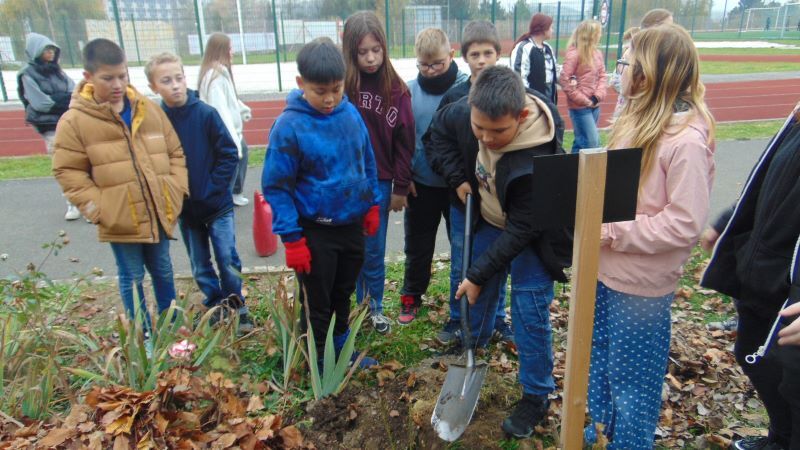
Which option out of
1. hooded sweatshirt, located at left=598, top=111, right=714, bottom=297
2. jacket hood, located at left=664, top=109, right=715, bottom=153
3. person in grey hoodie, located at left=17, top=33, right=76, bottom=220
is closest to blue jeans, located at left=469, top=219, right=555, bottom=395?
hooded sweatshirt, located at left=598, top=111, right=714, bottom=297

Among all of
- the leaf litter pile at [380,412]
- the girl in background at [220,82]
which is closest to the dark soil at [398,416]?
the leaf litter pile at [380,412]

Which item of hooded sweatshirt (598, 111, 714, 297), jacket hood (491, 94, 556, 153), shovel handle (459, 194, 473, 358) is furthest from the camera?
shovel handle (459, 194, 473, 358)

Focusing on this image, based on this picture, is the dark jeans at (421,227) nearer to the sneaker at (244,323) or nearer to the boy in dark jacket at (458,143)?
the boy in dark jacket at (458,143)

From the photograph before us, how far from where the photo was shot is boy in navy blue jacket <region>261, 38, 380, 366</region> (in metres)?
2.68

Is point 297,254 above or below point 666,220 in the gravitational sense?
below

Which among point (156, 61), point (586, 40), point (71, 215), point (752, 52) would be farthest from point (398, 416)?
point (752, 52)

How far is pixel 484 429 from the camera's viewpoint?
2.72 meters

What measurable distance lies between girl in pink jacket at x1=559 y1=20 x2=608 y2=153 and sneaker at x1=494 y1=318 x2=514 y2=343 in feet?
14.7

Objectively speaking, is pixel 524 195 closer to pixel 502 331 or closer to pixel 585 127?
pixel 502 331

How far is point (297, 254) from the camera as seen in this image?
8.93 ft

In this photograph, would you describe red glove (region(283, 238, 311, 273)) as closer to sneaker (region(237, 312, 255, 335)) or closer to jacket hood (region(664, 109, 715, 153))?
sneaker (region(237, 312, 255, 335))

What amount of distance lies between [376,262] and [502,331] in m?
0.93

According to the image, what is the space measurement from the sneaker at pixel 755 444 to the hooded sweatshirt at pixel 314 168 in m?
2.11

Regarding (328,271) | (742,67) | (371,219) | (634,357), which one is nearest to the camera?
(634,357)
